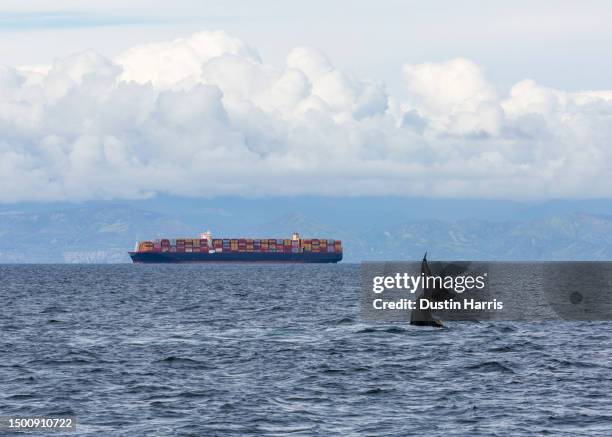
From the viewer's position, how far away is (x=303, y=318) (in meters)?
86.1

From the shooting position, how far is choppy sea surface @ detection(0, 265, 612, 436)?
37.2 m

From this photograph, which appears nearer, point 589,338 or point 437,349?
point 437,349

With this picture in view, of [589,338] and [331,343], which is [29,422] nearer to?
[331,343]

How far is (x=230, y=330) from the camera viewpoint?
73.8 m

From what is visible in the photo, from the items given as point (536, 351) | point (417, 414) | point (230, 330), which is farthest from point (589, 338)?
point (417, 414)

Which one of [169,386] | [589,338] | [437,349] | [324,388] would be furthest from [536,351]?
[169,386]

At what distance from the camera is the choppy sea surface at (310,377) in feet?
122

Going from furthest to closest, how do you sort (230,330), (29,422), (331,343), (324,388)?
(230,330) → (331,343) → (324,388) → (29,422)

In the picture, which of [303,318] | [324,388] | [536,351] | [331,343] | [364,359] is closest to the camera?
[324,388]

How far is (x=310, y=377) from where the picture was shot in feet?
157

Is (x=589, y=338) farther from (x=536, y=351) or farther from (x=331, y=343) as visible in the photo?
(x=331, y=343)

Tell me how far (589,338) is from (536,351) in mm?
10520

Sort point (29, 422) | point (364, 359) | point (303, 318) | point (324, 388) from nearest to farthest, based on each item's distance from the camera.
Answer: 1. point (29, 422)
2. point (324, 388)
3. point (364, 359)
4. point (303, 318)

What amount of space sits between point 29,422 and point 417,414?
1405 centimetres
